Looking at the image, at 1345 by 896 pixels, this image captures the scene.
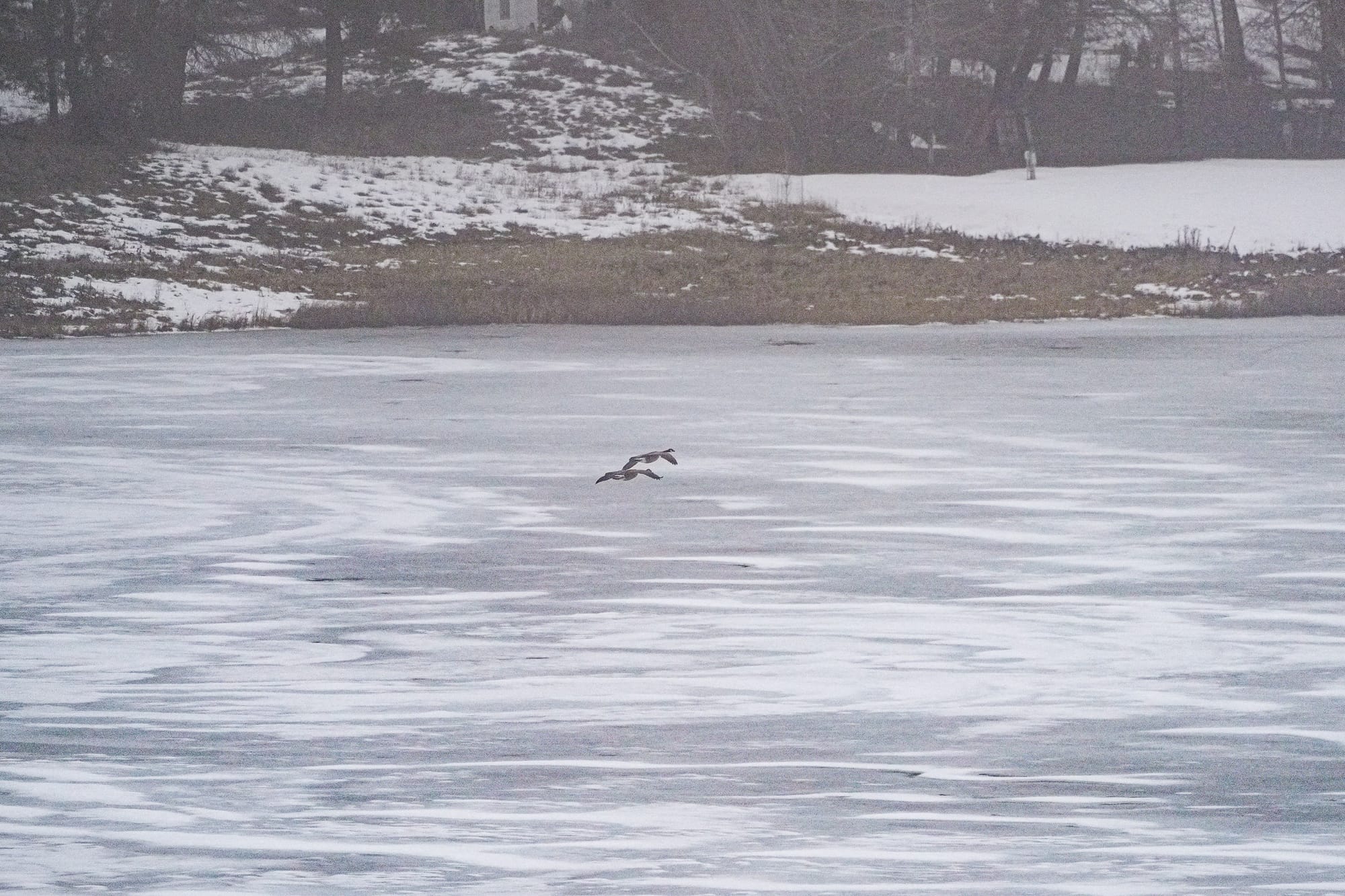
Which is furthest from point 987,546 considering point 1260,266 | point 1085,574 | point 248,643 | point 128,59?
point 128,59

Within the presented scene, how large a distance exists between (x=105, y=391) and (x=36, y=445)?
9.62 ft

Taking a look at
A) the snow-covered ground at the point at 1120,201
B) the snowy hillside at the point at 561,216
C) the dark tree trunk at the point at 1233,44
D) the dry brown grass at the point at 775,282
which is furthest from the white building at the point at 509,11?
the dry brown grass at the point at 775,282

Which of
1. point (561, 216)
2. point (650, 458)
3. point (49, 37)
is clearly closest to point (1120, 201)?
point (561, 216)

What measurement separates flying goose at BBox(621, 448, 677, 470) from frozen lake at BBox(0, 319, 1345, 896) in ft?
0.89

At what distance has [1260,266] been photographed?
27109 millimetres

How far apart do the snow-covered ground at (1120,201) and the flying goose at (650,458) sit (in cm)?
2227

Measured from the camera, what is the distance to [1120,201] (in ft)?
111

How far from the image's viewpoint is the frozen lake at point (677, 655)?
362cm

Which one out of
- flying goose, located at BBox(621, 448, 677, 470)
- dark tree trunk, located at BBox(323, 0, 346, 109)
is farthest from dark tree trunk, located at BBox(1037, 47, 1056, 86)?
flying goose, located at BBox(621, 448, 677, 470)

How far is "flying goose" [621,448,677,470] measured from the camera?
8.52 metres

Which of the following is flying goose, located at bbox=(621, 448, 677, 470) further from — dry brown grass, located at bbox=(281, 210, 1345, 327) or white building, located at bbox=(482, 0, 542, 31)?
white building, located at bbox=(482, 0, 542, 31)

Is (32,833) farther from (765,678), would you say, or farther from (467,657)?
(765,678)

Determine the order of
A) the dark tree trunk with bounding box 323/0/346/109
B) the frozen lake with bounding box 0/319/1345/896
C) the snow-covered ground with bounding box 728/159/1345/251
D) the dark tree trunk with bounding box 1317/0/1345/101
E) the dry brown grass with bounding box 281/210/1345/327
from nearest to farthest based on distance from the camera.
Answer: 1. the frozen lake with bounding box 0/319/1345/896
2. the dry brown grass with bounding box 281/210/1345/327
3. the snow-covered ground with bounding box 728/159/1345/251
4. the dark tree trunk with bounding box 1317/0/1345/101
5. the dark tree trunk with bounding box 323/0/346/109

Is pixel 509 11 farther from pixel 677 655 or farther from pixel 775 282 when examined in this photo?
pixel 677 655
